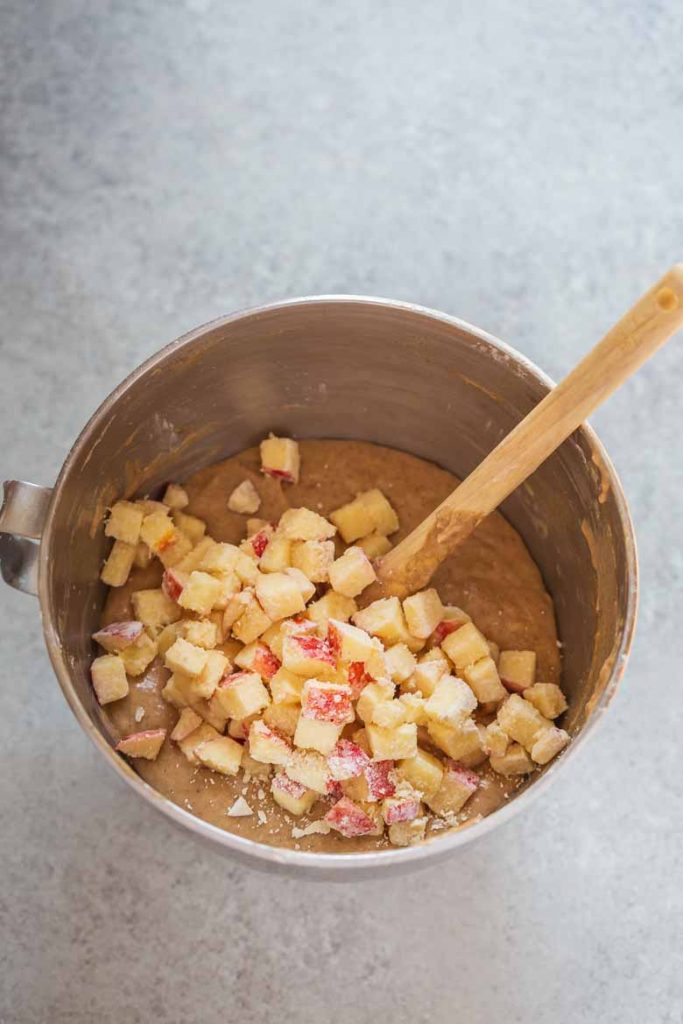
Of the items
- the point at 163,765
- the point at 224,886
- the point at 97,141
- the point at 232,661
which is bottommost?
the point at 224,886

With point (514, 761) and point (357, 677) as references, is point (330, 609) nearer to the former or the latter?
point (357, 677)

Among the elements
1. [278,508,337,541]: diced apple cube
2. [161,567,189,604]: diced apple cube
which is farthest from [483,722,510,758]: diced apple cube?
[161,567,189,604]: diced apple cube

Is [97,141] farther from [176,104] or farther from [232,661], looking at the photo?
[232,661]

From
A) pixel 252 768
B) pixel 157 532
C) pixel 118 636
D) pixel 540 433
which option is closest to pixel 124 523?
pixel 157 532

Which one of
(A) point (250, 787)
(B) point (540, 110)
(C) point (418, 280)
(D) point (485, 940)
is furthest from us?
(B) point (540, 110)

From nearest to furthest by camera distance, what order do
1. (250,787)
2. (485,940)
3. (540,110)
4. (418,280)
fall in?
(250,787) → (485,940) → (418,280) → (540,110)

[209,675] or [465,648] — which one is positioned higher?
[465,648]

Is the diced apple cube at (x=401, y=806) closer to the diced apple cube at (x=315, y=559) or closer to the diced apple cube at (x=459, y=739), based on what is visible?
the diced apple cube at (x=459, y=739)

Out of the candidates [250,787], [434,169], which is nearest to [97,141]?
[434,169]
